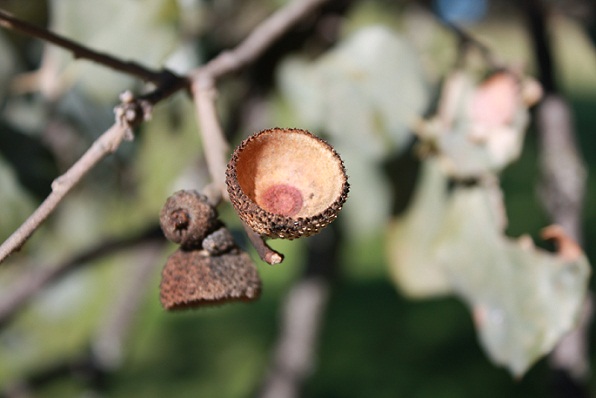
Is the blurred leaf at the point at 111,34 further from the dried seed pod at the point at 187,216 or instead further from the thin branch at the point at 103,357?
the thin branch at the point at 103,357

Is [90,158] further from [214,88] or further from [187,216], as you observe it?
[214,88]

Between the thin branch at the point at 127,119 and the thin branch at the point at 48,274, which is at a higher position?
the thin branch at the point at 48,274

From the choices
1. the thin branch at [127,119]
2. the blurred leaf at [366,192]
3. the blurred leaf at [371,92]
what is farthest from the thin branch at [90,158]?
the blurred leaf at [366,192]

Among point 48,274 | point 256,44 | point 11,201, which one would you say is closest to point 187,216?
point 256,44

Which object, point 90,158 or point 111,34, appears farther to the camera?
point 111,34

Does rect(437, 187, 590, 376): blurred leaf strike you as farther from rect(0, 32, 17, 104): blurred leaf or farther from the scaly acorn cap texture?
rect(0, 32, 17, 104): blurred leaf

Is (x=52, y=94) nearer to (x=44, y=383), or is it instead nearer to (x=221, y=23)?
(x=221, y=23)

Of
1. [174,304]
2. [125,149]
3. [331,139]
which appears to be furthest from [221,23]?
[174,304]

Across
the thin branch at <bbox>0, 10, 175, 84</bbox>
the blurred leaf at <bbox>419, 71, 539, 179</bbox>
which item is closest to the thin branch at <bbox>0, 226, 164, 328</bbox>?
the blurred leaf at <bbox>419, 71, 539, 179</bbox>
